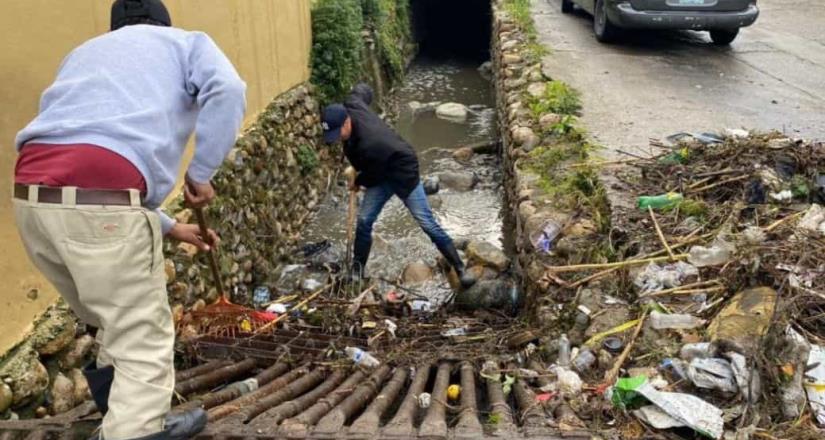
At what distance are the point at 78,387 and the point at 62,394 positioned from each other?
0.10 meters

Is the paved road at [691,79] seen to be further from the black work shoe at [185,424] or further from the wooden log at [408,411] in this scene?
the black work shoe at [185,424]

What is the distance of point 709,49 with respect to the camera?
9.71 m

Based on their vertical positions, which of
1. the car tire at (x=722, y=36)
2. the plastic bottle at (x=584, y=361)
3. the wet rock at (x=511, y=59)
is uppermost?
the car tire at (x=722, y=36)

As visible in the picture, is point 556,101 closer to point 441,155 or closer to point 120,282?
point 441,155

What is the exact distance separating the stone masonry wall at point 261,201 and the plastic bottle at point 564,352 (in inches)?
92.1

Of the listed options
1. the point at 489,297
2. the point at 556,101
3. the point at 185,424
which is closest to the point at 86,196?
the point at 185,424

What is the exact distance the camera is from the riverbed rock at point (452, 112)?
11109mm

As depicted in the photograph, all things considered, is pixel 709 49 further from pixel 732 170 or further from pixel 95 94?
pixel 95 94

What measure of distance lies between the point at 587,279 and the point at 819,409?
58.2 inches

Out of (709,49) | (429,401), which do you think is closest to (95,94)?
(429,401)

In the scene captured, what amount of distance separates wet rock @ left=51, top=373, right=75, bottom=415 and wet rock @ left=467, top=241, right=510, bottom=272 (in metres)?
3.64

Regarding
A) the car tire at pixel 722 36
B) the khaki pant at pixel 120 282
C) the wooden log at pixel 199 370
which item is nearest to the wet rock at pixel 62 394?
the wooden log at pixel 199 370

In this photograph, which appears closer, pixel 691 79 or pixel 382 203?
pixel 382 203

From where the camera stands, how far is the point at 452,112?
11.2 m
